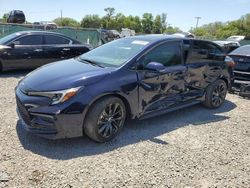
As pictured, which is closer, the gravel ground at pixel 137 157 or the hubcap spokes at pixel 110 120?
Result: the gravel ground at pixel 137 157

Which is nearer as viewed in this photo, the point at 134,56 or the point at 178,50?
the point at 134,56

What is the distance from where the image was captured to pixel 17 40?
9.57 m

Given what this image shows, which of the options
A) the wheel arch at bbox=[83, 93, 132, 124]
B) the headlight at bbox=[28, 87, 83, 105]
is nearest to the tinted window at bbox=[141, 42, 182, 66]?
the wheel arch at bbox=[83, 93, 132, 124]

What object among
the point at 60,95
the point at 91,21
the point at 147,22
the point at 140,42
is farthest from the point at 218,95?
the point at 91,21

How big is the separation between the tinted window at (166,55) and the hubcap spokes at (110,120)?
0.95 metres

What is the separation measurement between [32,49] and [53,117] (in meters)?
6.27

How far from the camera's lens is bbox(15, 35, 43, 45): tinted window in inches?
379

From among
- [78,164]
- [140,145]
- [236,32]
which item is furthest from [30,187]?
[236,32]

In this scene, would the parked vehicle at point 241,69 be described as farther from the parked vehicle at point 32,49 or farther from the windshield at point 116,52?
the parked vehicle at point 32,49

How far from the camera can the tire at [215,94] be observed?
21.5ft

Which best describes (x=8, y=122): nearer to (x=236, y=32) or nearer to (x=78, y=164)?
(x=78, y=164)

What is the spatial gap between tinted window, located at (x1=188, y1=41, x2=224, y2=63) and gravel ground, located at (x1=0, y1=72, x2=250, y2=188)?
4.34ft

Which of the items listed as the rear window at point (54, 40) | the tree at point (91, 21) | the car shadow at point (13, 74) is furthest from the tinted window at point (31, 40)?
the tree at point (91, 21)

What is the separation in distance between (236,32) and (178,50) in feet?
231
